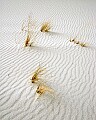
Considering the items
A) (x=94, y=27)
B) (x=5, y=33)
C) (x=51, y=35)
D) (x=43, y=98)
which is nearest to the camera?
(x=43, y=98)

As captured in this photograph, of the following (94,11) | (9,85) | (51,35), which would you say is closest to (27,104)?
(9,85)

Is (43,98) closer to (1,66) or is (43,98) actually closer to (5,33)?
(1,66)

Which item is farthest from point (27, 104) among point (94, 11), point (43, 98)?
point (94, 11)

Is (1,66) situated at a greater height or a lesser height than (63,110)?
greater

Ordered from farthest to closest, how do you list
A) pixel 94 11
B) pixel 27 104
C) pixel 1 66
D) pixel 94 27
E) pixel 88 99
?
pixel 94 11, pixel 94 27, pixel 1 66, pixel 88 99, pixel 27 104

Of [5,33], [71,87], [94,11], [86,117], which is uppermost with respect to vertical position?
[94,11]

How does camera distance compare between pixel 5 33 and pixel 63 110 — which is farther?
pixel 5 33

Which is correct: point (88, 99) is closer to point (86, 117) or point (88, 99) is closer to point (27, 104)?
point (86, 117)
